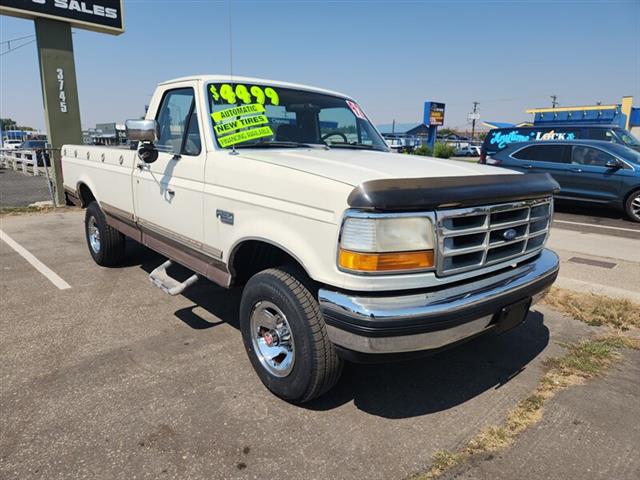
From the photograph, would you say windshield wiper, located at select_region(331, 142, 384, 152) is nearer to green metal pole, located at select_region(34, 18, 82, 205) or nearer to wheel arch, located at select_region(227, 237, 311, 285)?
wheel arch, located at select_region(227, 237, 311, 285)

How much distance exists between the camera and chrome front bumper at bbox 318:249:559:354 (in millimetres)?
2221

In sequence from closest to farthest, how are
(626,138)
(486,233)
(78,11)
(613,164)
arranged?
1. (486,233)
2. (613,164)
3. (78,11)
4. (626,138)

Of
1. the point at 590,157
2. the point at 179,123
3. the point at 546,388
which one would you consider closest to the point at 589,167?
the point at 590,157

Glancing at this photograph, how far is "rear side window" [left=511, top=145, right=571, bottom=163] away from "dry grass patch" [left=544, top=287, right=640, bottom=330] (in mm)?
7014

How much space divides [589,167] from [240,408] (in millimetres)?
10213

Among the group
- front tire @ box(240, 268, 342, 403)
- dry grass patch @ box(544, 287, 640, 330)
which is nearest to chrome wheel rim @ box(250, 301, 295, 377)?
front tire @ box(240, 268, 342, 403)

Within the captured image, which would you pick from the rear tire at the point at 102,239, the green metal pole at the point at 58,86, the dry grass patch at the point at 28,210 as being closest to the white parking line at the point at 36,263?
the rear tire at the point at 102,239

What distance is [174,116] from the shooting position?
395 centimetres

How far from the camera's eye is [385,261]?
226 centimetres

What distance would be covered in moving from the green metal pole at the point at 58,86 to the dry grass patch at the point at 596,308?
33.9 feet

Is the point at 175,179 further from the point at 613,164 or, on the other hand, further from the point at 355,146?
the point at 613,164

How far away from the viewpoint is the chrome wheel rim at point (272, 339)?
9.16 ft

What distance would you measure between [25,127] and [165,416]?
500ft

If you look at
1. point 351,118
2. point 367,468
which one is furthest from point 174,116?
point 367,468
